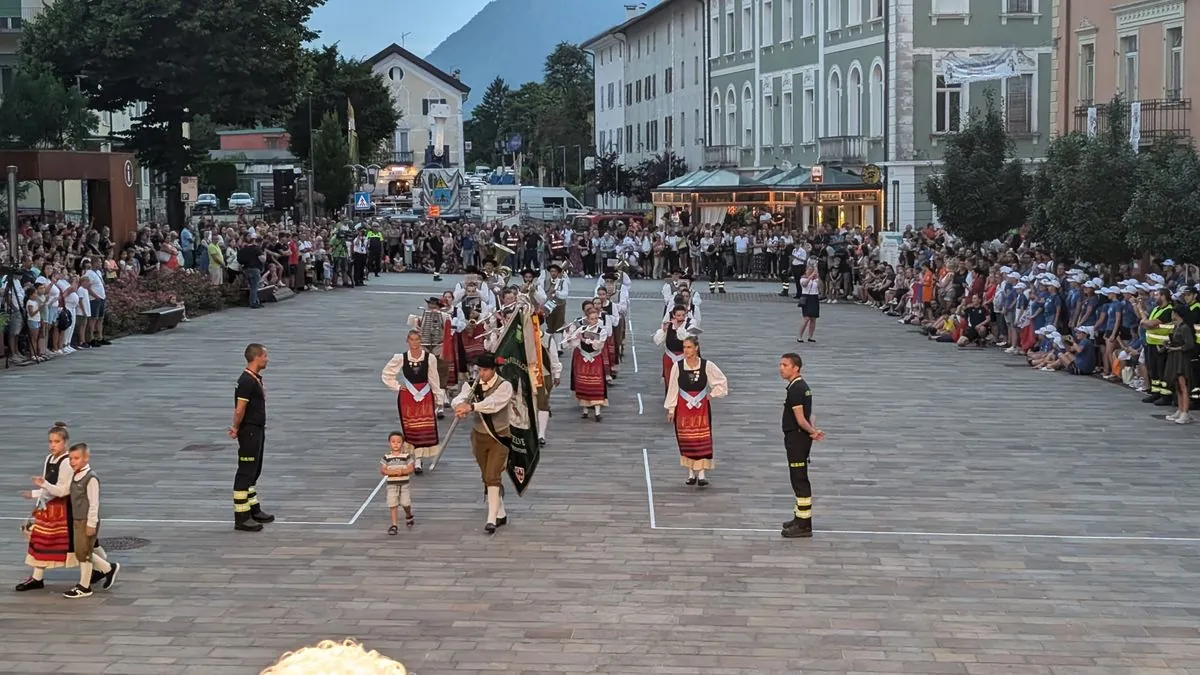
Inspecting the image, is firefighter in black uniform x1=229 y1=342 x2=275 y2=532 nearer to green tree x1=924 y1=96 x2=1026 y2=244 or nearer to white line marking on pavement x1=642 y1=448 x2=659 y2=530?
white line marking on pavement x1=642 y1=448 x2=659 y2=530

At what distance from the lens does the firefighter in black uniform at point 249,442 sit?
13992mm

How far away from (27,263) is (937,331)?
17835 millimetres

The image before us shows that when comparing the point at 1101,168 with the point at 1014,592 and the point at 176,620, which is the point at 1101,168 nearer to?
the point at 1014,592

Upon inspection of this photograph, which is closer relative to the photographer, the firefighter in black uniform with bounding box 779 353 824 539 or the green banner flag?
the firefighter in black uniform with bounding box 779 353 824 539

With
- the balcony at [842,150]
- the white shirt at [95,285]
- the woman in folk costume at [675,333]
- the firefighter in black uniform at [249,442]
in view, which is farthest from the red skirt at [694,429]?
the balcony at [842,150]

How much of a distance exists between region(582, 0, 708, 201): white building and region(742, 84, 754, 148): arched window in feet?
14.6

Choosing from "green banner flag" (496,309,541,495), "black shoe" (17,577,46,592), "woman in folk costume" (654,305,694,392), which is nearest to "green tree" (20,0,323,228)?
"woman in folk costume" (654,305,694,392)

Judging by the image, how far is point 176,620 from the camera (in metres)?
11.2

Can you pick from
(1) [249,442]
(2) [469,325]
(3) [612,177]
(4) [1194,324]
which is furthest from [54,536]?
(3) [612,177]

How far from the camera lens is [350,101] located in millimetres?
82562

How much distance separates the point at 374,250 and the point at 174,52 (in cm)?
863

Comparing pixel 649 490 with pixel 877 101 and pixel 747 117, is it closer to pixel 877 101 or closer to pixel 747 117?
pixel 877 101

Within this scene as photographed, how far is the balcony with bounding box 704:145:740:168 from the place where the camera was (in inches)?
2650

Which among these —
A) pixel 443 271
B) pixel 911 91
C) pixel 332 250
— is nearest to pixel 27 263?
pixel 332 250
